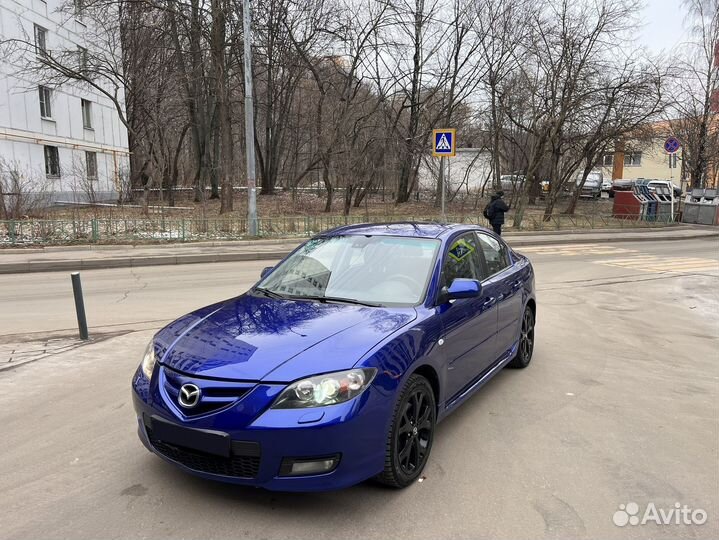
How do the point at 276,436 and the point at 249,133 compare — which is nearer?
the point at 276,436

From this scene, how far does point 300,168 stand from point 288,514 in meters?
52.0

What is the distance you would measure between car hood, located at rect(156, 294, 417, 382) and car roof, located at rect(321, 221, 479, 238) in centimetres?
107

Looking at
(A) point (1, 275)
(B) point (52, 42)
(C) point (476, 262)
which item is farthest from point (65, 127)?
(C) point (476, 262)

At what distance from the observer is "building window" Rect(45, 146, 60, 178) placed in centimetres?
3100

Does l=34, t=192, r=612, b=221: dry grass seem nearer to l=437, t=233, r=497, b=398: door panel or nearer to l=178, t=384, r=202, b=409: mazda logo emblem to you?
l=437, t=233, r=497, b=398: door panel

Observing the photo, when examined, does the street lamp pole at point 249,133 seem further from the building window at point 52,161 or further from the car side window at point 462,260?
the building window at point 52,161

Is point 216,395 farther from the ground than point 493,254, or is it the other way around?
point 493,254

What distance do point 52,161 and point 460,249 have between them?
3324cm

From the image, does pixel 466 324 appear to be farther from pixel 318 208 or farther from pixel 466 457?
pixel 318 208

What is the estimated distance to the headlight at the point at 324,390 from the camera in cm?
283

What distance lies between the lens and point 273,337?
325 centimetres

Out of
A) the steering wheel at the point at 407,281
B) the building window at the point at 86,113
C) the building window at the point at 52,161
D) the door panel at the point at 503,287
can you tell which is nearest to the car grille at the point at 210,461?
the steering wheel at the point at 407,281

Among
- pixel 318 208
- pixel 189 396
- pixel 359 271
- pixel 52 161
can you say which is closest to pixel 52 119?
pixel 52 161

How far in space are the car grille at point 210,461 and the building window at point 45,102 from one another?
110 feet
